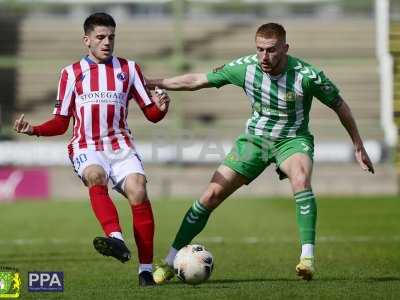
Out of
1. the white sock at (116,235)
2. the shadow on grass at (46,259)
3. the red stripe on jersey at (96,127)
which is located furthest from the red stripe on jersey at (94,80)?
the shadow on grass at (46,259)

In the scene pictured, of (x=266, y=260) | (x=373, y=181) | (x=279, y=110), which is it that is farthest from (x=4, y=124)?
(x=279, y=110)

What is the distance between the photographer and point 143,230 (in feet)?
26.2

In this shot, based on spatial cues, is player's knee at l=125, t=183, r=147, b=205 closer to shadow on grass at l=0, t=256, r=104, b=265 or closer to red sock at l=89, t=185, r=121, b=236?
red sock at l=89, t=185, r=121, b=236

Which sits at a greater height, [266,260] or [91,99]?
[91,99]

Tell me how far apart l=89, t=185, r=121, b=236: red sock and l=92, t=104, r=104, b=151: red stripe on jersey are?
0.37 metres

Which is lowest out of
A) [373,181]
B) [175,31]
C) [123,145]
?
[373,181]

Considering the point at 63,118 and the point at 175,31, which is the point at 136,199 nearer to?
the point at 63,118

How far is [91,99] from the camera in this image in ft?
26.7

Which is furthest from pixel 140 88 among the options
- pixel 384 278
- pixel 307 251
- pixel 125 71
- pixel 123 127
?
pixel 384 278

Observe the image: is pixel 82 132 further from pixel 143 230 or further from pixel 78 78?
pixel 143 230

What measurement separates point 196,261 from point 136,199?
62 centimetres

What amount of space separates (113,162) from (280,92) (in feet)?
4.41

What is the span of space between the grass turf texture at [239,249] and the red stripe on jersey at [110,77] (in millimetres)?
1432

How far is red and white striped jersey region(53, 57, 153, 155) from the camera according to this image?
8148 millimetres
